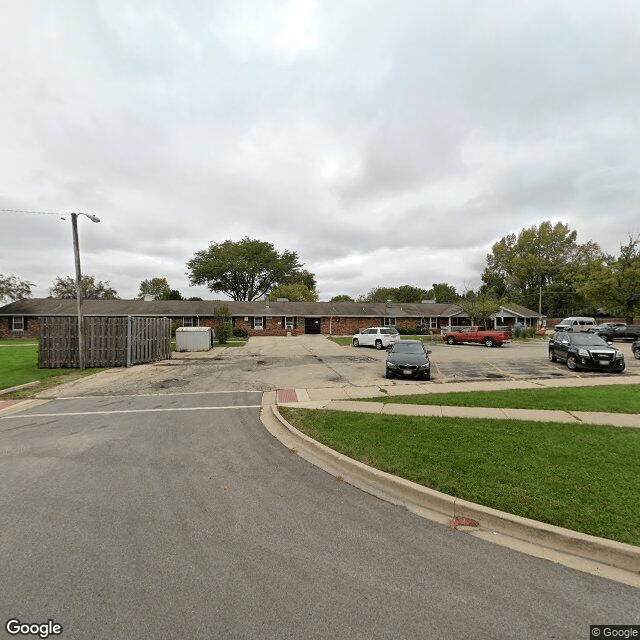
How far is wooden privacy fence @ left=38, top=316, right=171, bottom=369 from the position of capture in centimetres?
1605

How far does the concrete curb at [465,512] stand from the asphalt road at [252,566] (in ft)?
0.87

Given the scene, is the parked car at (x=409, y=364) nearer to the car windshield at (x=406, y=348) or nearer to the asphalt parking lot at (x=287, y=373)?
the car windshield at (x=406, y=348)

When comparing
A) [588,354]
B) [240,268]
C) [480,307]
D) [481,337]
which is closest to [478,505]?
[588,354]

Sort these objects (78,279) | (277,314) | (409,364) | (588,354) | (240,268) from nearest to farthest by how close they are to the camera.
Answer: (409,364)
(588,354)
(78,279)
(277,314)
(240,268)

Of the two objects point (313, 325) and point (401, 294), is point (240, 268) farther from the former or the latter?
point (401, 294)

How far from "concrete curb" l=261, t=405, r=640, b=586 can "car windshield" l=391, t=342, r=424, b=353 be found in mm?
8812

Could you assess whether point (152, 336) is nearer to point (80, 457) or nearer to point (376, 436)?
point (80, 457)

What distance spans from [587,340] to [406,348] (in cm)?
831

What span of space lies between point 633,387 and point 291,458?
36.6 feet

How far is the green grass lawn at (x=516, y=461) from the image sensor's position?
3.75 m

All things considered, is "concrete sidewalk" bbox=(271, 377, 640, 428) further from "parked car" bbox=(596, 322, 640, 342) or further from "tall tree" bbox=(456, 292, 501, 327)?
"tall tree" bbox=(456, 292, 501, 327)

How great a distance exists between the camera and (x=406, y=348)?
14.4 metres

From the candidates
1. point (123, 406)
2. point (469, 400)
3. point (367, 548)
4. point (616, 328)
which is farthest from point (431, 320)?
point (367, 548)

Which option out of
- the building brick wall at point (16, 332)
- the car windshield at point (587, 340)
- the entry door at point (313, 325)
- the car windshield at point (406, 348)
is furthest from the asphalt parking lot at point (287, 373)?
the building brick wall at point (16, 332)
